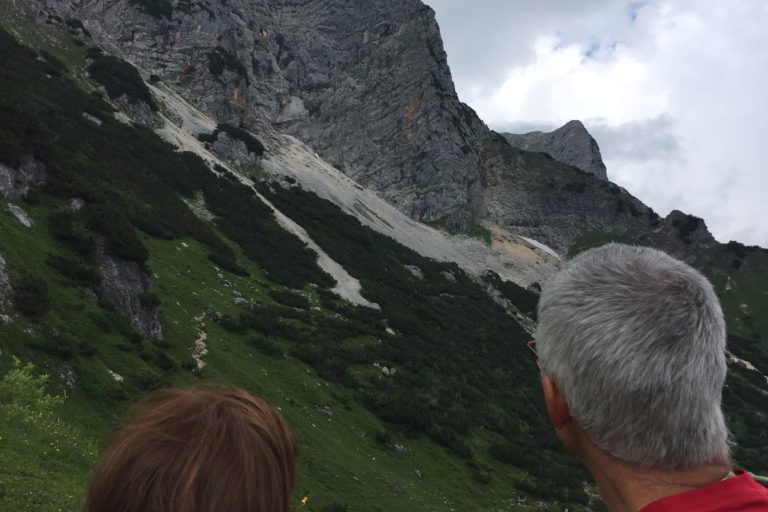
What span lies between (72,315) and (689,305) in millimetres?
14359

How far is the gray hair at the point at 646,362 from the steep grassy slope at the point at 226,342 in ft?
20.8

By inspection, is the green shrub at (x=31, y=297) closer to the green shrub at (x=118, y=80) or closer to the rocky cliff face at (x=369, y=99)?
the green shrub at (x=118, y=80)

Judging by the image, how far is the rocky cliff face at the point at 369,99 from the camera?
6900cm

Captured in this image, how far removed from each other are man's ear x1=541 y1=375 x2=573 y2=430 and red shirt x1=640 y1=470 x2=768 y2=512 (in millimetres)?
480

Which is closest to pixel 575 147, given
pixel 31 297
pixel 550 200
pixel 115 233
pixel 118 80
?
pixel 550 200

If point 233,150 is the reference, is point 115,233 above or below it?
below

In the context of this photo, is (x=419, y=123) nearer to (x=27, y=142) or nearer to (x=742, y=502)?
(x=27, y=142)

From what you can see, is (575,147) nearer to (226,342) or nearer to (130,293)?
(226,342)

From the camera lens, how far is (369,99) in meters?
96.8

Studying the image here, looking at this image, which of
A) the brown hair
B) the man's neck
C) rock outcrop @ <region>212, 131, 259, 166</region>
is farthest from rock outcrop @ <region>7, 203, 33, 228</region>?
rock outcrop @ <region>212, 131, 259, 166</region>

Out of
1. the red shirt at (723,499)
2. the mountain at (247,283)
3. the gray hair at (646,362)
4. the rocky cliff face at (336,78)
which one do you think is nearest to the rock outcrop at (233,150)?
the mountain at (247,283)

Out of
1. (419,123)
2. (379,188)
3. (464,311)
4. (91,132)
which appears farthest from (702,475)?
(419,123)

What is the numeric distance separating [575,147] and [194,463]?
166250mm

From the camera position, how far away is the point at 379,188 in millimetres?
87500
